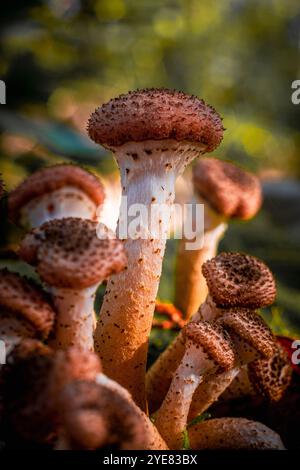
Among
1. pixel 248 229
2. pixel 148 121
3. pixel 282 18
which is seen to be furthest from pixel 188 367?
→ pixel 282 18

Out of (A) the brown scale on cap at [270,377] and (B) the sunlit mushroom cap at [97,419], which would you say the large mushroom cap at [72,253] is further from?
(A) the brown scale on cap at [270,377]

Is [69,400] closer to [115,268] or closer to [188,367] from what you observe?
[115,268]

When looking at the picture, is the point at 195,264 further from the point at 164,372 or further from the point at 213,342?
the point at 213,342

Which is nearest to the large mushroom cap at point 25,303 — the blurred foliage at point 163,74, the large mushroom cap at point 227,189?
the large mushroom cap at point 227,189

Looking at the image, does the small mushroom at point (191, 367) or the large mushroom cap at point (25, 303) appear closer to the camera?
the large mushroom cap at point (25, 303)

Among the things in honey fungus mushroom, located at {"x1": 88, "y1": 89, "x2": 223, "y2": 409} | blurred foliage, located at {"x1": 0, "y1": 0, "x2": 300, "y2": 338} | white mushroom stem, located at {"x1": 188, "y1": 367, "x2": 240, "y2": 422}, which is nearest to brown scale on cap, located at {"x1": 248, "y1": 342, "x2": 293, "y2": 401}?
white mushroom stem, located at {"x1": 188, "y1": 367, "x2": 240, "y2": 422}

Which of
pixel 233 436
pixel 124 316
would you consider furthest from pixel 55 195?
pixel 233 436
